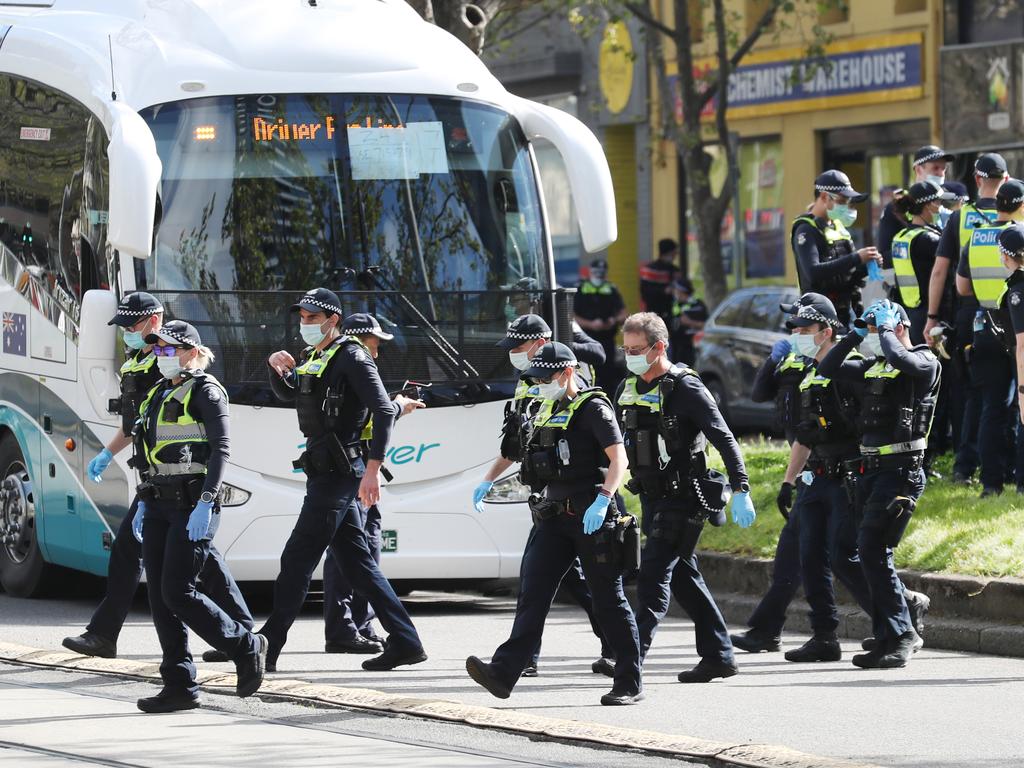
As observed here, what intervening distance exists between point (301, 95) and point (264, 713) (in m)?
4.78

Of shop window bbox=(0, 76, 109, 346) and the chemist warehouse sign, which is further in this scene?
the chemist warehouse sign

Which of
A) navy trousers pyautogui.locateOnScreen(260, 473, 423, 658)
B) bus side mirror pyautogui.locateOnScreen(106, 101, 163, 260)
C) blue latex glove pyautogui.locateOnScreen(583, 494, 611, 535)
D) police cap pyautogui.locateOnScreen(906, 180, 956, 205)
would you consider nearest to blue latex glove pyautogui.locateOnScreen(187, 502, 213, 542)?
navy trousers pyautogui.locateOnScreen(260, 473, 423, 658)

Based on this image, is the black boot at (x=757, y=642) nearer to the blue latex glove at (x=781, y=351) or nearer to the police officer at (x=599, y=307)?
the blue latex glove at (x=781, y=351)

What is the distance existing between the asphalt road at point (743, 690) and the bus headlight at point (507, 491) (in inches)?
27.5

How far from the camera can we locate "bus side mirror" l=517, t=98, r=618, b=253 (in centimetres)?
1309

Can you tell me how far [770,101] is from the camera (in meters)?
31.7

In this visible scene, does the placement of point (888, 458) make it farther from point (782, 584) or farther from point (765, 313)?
point (765, 313)

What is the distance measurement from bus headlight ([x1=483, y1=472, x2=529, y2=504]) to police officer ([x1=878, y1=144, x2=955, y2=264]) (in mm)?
3199

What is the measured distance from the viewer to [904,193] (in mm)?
14445

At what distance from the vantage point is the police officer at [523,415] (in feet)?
32.7

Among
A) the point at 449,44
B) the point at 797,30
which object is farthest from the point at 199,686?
the point at 797,30

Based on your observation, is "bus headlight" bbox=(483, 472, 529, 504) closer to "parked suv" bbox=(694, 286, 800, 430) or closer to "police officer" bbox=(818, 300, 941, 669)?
"police officer" bbox=(818, 300, 941, 669)

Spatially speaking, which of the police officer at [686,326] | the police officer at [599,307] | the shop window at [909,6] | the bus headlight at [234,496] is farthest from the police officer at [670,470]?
the shop window at [909,6]

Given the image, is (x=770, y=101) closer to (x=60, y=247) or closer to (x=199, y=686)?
(x=60, y=247)
